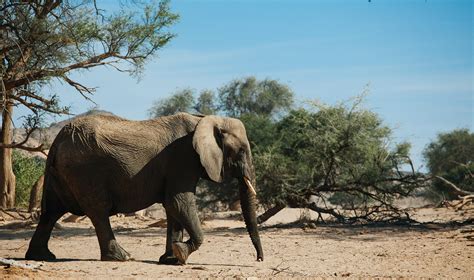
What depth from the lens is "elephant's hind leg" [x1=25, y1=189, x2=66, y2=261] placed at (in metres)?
10.1

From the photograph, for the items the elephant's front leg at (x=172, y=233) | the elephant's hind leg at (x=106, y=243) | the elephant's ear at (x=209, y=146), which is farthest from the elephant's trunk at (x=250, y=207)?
the elephant's hind leg at (x=106, y=243)

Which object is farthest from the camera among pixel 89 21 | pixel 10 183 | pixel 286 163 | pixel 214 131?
pixel 10 183

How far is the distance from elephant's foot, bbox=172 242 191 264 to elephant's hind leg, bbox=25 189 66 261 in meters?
1.93

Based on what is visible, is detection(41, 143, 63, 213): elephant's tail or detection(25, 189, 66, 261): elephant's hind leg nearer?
detection(41, 143, 63, 213): elephant's tail

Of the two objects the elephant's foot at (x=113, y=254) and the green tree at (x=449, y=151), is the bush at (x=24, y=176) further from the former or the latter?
the green tree at (x=449, y=151)

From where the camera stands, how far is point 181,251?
9.50 meters

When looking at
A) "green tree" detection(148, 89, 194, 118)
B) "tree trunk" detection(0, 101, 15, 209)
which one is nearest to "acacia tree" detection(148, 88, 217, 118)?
"green tree" detection(148, 89, 194, 118)

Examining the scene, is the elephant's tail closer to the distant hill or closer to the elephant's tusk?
the elephant's tusk

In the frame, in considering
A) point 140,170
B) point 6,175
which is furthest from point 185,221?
point 6,175

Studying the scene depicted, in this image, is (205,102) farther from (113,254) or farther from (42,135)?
(113,254)

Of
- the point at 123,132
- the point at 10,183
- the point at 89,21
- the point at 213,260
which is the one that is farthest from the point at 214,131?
the point at 10,183

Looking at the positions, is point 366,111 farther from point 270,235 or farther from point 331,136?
point 270,235

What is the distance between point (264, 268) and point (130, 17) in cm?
1050

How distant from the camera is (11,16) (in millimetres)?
15352
